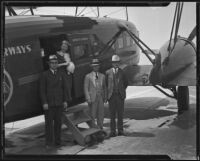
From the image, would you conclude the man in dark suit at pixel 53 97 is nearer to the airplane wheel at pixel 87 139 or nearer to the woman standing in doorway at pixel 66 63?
the woman standing in doorway at pixel 66 63

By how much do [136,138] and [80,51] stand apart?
9.42 ft

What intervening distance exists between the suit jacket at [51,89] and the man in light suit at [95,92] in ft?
2.64

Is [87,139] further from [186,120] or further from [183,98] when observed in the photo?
[183,98]

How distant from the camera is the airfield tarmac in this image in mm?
7570

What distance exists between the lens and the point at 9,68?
24.3 feet

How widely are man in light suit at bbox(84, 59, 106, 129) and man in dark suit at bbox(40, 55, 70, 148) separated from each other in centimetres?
66

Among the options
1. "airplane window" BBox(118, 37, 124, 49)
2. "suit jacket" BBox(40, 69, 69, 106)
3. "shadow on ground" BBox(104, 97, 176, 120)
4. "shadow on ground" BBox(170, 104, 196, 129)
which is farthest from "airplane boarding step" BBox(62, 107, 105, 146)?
"airplane window" BBox(118, 37, 124, 49)

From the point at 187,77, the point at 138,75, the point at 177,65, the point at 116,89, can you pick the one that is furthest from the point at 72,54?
the point at 138,75

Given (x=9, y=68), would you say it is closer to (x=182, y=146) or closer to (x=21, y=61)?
(x=21, y=61)

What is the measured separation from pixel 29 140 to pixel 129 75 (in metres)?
4.44

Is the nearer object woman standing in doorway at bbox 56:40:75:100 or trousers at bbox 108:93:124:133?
woman standing in doorway at bbox 56:40:75:100

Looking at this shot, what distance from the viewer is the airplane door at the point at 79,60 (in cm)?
882

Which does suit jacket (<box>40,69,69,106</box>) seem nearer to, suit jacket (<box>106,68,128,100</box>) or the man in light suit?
the man in light suit

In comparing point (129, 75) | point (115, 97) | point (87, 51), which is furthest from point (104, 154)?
point (129, 75)
